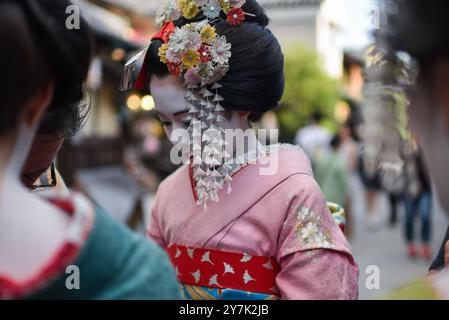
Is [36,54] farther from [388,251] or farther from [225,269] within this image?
[388,251]

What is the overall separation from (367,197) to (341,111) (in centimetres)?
1864

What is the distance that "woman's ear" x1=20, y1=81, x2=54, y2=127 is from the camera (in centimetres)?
108

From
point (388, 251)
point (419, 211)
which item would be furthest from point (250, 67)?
point (388, 251)

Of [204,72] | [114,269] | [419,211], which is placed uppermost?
[204,72]

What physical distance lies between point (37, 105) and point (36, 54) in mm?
97

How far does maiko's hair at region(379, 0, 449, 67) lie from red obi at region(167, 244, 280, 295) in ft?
2.68

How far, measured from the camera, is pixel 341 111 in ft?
89.2

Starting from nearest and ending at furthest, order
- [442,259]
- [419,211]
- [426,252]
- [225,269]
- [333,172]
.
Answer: [442,259]
[225,269]
[426,252]
[419,211]
[333,172]

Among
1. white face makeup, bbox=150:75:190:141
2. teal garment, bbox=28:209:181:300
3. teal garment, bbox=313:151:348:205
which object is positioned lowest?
teal garment, bbox=313:151:348:205

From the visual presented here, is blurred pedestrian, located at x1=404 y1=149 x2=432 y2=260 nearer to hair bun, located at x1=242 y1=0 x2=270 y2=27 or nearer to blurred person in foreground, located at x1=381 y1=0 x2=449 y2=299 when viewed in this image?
hair bun, located at x1=242 y1=0 x2=270 y2=27
